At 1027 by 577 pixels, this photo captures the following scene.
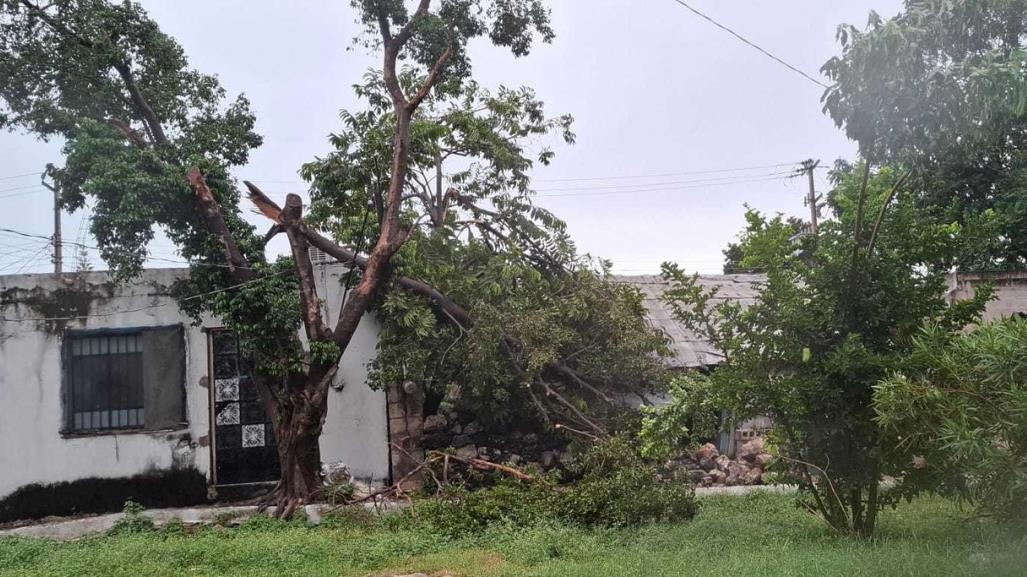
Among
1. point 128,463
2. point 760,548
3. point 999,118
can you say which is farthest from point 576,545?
point 128,463

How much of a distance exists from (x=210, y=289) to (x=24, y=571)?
14.6 ft

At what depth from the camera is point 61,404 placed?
42.5ft

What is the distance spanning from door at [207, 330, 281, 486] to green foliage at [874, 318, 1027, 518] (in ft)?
31.0

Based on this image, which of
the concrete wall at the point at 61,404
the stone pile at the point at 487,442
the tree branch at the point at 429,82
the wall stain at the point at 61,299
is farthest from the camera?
the stone pile at the point at 487,442

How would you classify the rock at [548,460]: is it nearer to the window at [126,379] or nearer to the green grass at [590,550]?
→ the green grass at [590,550]

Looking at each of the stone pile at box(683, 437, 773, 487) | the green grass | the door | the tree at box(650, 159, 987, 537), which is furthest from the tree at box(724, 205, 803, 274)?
the door

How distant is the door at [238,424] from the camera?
537 inches

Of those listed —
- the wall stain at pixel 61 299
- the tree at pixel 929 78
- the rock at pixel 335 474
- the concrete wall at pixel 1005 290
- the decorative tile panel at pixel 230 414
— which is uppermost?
the tree at pixel 929 78

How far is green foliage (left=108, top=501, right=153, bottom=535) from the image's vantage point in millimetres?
11648

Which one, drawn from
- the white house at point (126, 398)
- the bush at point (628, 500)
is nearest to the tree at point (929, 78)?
the bush at point (628, 500)

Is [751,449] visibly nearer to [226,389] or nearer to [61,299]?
[226,389]

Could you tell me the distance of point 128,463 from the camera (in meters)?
12.9

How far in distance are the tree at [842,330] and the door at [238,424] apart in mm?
7803

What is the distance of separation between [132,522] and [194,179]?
14.6 ft
